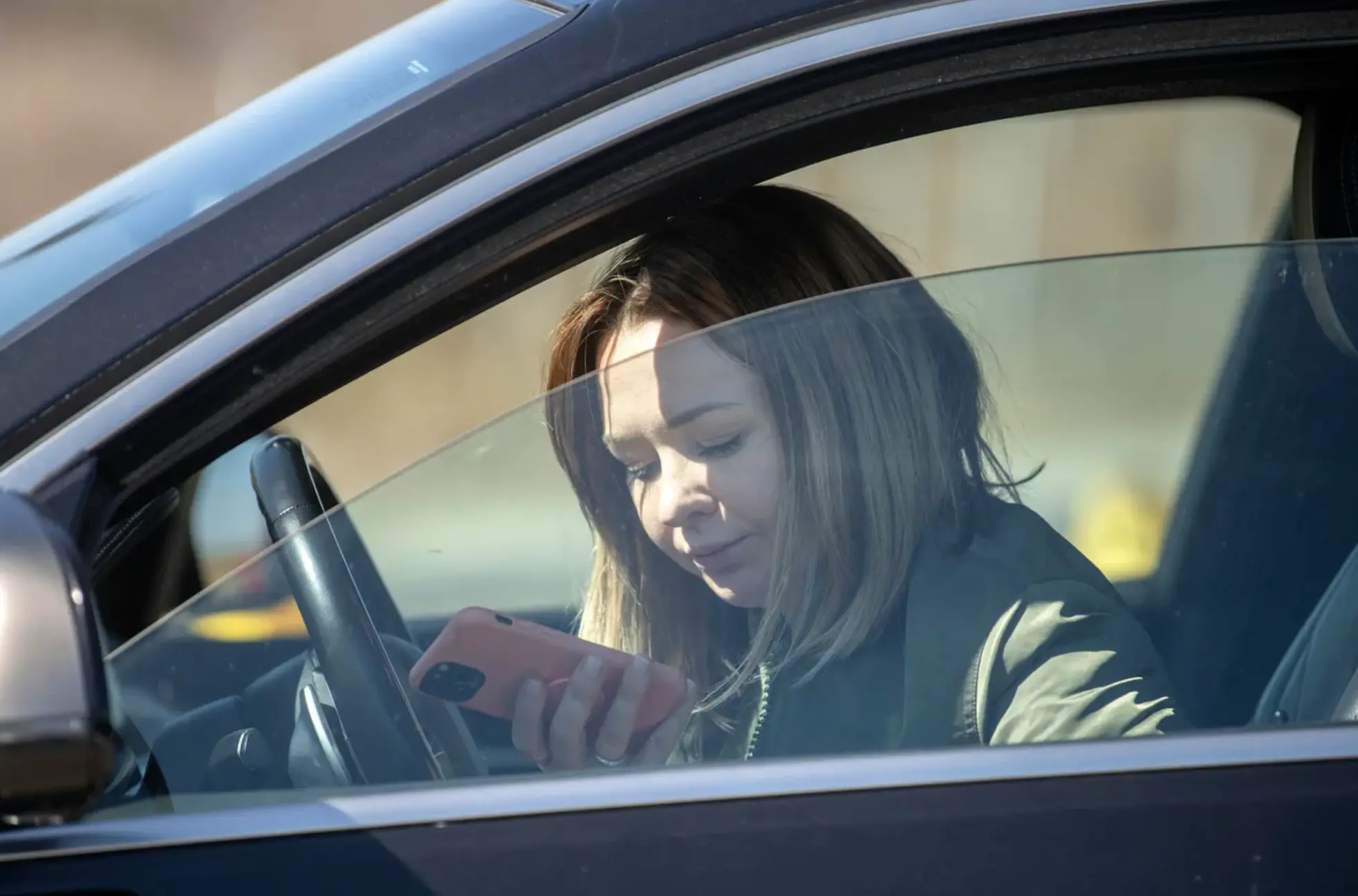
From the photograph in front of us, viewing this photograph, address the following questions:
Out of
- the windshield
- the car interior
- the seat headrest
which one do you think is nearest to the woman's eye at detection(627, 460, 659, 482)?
the car interior

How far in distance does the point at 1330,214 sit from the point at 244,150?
47.6 inches

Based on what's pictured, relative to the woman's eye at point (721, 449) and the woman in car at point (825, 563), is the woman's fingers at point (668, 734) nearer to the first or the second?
the woman in car at point (825, 563)

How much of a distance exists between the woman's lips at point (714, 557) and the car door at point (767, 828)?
0.17 metres

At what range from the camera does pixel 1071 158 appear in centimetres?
797

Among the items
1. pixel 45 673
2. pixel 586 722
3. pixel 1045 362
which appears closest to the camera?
pixel 45 673

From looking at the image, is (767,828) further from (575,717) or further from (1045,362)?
(1045,362)

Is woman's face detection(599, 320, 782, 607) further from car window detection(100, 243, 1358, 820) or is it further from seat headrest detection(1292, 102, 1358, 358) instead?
seat headrest detection(1292, 102, 1358, 358)

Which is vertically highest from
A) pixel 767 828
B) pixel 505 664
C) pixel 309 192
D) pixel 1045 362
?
pixel 309 192

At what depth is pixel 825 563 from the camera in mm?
1275

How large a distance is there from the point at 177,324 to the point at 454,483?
0.24 metres

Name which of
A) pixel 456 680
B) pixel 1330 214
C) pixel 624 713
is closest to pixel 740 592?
pixel 624 713

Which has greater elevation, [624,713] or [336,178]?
[336,178]

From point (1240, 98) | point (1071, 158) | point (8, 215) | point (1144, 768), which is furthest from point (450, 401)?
point (8, 215)

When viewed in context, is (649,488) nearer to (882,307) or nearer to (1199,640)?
(882,307)
